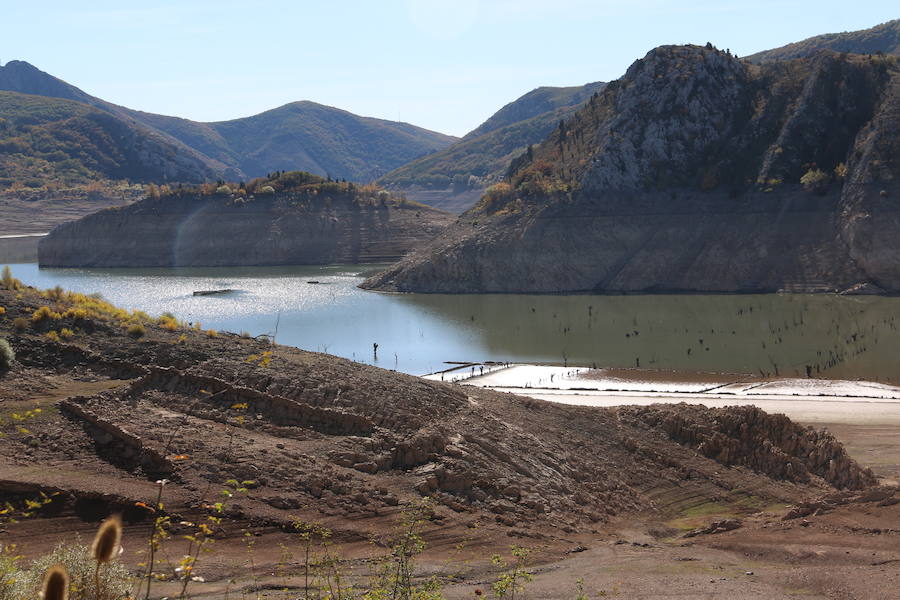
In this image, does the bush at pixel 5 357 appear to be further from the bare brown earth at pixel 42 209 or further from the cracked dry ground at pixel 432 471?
the bare brown earth at pixel 42 209

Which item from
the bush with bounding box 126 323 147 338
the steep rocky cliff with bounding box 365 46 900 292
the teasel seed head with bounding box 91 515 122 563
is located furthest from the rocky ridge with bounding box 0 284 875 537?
the steep rocky cliff with bounding box 365 46 900 292

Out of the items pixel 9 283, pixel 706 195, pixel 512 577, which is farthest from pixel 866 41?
pixel 512 577

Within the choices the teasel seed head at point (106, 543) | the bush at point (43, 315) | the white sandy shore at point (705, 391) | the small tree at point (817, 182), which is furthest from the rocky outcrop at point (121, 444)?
A: the small tree at point (817, 182)

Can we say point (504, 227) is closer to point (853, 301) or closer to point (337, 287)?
point (337, 287)

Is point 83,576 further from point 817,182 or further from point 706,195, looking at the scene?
point 706,195

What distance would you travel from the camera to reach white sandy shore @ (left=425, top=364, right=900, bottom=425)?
134ft

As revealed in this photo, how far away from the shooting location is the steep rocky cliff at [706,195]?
89.2 meters

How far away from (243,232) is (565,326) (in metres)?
74.9

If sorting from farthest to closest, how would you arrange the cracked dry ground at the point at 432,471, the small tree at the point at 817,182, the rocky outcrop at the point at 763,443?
1. the small tree at the point at 817,182
2. the rocky outcrop at the point at 763,443
3. the cracked dry ground at the point at 432,471

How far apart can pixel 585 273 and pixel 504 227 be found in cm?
1227

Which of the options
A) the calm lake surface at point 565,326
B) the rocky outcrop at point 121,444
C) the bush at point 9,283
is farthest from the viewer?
the calm lake surface at point 565,326

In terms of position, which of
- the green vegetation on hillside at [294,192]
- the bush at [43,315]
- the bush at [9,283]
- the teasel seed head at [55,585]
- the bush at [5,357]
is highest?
the green vegetation on hillside at [294,192]

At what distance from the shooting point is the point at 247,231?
136 metres

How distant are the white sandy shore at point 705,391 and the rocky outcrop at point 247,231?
8070 cm
